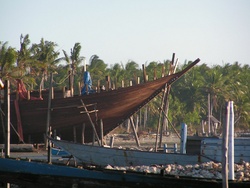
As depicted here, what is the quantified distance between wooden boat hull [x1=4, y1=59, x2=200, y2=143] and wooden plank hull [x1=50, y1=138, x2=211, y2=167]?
7.52 m

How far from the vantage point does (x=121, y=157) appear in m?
21.5

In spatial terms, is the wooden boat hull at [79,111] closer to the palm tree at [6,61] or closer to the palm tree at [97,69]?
the palm tree at [6,61]

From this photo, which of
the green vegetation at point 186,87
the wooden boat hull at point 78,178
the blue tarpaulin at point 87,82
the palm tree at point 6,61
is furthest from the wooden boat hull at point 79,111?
the green vegetation at point 186,87

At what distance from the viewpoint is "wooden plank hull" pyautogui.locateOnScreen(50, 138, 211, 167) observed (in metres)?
20.5

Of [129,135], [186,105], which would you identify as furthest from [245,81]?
[129,135]

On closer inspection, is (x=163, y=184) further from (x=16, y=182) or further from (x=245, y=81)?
(x=245, y=81)

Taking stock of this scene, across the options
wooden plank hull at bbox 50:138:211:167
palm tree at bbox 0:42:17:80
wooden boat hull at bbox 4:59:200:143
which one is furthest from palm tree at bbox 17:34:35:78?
wooden plank hull at bbox 50:138:211:167

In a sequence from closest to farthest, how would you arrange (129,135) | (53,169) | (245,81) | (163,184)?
(163,184) < (53,169) < (129,135) < (245,81)

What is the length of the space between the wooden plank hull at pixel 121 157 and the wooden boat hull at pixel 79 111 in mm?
7520

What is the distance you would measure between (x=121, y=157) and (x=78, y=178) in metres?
6.35

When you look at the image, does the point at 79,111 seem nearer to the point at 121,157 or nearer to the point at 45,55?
the point at 121,157

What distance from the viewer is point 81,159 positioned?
22297 millimetres

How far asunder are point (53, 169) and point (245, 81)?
47433mm

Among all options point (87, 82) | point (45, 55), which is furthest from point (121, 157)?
point (45, 55)
